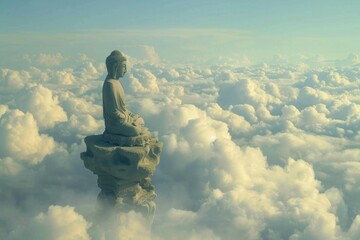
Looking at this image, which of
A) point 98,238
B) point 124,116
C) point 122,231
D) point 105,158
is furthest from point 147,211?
point 124,116

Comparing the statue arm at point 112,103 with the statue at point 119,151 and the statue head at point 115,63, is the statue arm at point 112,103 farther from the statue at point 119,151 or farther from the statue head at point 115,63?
the statue head at point 115,63

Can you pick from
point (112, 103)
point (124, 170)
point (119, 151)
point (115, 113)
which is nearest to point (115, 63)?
point (112, 103)

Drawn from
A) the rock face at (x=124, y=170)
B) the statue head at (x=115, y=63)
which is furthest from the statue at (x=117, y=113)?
the rock face at (x=124, y=170)

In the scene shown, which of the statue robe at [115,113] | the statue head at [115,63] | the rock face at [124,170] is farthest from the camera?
the statue head at [115,63]

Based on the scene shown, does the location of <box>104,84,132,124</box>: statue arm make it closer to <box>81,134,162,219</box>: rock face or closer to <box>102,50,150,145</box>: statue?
<box>102,50,150,145</box>: statue

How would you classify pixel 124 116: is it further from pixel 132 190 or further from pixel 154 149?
pixel 132 190

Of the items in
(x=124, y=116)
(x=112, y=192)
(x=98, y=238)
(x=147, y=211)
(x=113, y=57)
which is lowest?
(x=98, y=238)
